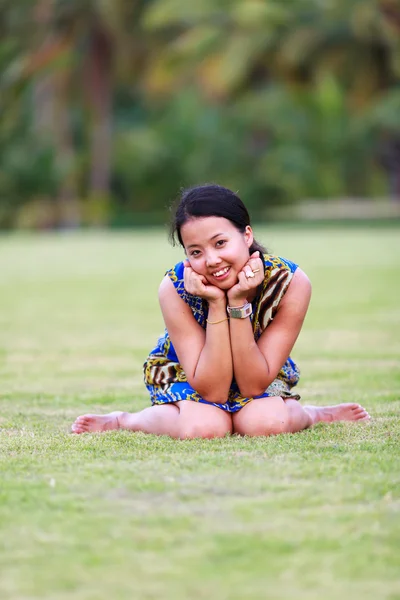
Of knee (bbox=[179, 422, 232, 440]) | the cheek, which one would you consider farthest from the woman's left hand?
knee (bbox=[179, 422, 232, 440])

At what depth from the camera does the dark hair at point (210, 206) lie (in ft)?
13.1

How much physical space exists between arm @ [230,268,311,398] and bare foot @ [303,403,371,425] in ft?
1.05

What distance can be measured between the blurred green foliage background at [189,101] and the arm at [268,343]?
29387mm

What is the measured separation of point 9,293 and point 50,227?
23.4 metres

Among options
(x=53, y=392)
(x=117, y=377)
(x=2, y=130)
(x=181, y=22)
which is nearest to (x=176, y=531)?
(x=53, y=392)

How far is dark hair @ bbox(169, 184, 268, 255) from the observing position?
4.00m

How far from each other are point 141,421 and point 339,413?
79 cm

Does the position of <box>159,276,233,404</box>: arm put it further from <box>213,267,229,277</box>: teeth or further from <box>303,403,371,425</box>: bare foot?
<box>303,403,371,425</box>: bare foot

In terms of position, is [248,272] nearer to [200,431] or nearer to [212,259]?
[212,259]

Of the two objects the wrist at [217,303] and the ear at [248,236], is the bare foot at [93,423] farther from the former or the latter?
the ear at [248,236]

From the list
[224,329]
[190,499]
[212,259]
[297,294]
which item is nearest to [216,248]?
[212,259]

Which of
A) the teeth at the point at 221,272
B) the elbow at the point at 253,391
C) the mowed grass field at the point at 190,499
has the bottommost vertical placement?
the mowed grass field at the point at 190,499

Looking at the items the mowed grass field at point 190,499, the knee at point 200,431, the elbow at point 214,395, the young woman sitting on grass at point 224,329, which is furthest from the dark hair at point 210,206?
the mowed grass field at point 190,499

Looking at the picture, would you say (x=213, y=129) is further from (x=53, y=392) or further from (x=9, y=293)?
(x=53, y=392)
